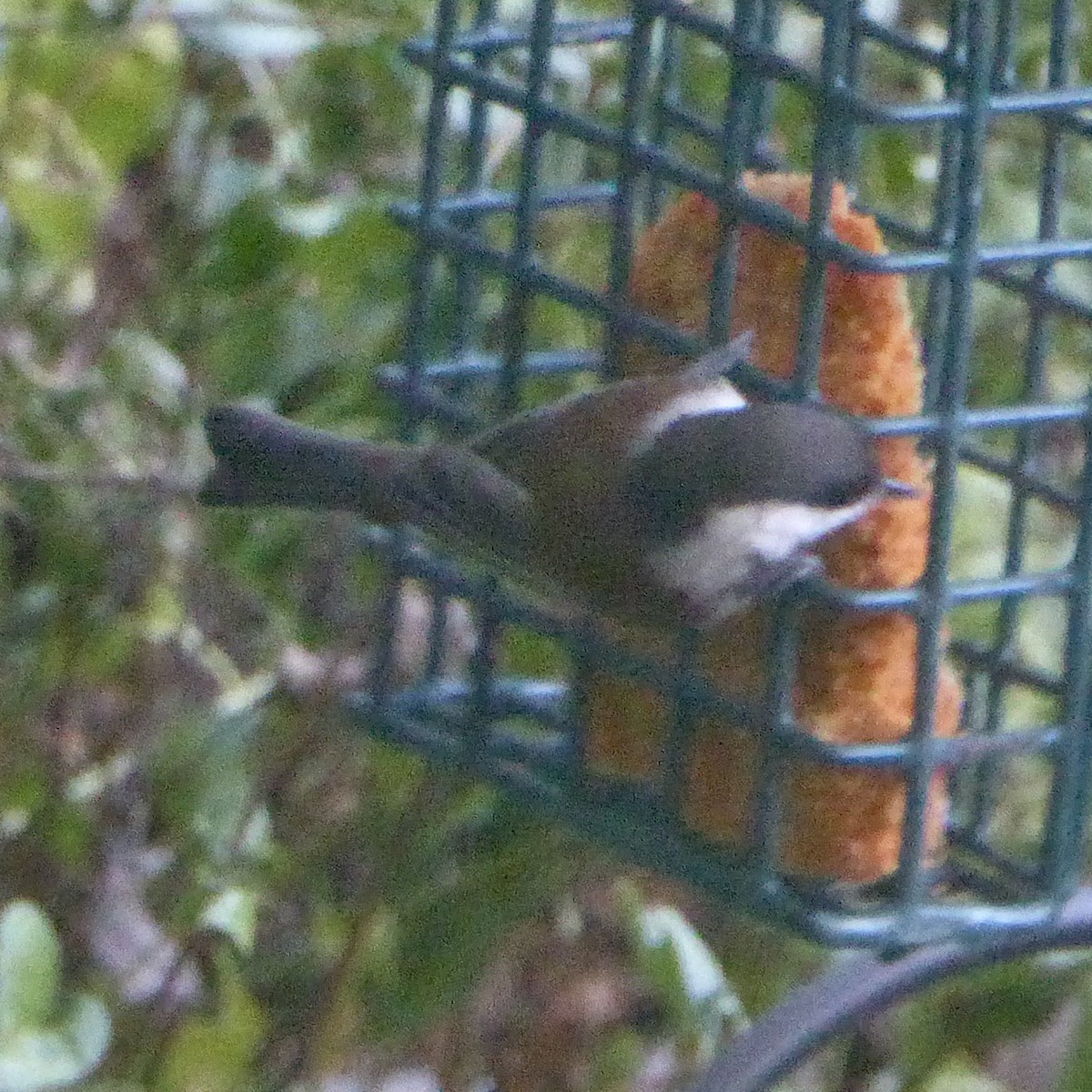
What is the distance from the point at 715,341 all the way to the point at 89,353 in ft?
2.35

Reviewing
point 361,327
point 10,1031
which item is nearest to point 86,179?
point 361,327

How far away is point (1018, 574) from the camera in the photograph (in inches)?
44.5

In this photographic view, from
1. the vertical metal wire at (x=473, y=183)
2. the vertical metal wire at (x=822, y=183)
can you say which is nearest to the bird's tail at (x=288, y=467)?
the vertical metal wire at (x=473, y=183)

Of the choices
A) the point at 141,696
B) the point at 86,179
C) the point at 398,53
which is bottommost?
the point at 141,696

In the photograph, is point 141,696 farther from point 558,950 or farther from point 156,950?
point 558,950

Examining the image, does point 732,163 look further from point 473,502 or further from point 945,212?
point 473,502

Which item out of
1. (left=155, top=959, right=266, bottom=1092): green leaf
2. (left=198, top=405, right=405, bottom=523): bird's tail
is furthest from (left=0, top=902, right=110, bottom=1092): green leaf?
(left=198, top=405, right=405, bottom=523): bird's tail

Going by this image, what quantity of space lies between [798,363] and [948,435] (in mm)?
76

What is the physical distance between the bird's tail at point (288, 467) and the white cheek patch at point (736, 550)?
0.55ft

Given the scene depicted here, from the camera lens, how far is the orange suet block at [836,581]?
1.06 metres

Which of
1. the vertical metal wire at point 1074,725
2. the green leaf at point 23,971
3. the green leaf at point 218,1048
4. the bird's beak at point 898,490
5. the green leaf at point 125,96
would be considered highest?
the green leaf at point 125,96

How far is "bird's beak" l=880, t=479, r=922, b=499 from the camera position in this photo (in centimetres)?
101

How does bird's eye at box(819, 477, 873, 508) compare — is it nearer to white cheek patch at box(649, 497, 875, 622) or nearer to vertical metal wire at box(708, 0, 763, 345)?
white cheek patch at box(649, 497, 875, 622)

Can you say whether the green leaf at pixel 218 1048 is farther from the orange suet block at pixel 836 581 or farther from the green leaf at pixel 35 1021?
the orange suet block at pixel 836 581
